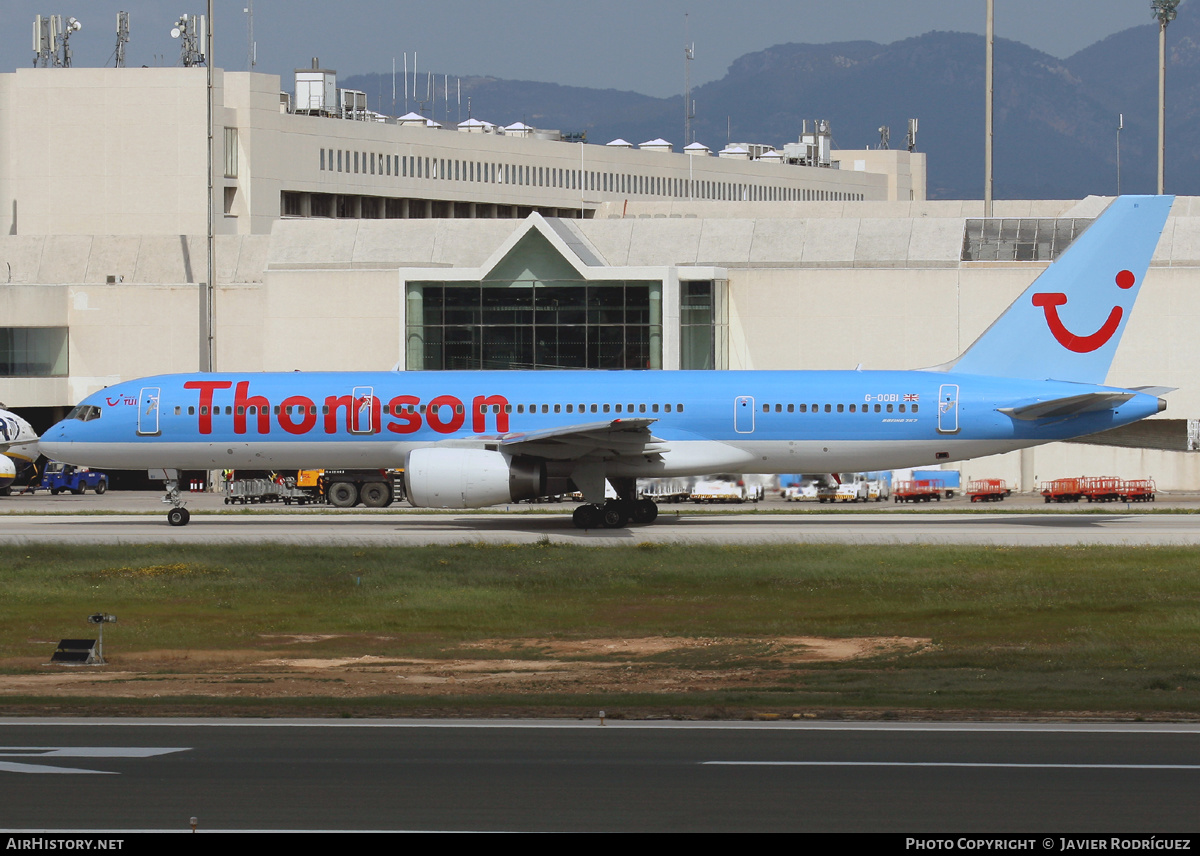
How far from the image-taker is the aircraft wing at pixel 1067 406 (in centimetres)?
4166

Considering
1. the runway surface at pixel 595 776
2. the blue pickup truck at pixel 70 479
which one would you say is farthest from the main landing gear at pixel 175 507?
the blue pickup truck at pixel 70 479

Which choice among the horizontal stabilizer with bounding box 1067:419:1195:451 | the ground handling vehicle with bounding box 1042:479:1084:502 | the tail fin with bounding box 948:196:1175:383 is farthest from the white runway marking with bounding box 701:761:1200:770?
the horizontal stabilizer with bounding box 1067:419:1195:451

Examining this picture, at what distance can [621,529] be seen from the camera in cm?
4450

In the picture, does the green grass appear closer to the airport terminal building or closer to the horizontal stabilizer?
the airport terminal building

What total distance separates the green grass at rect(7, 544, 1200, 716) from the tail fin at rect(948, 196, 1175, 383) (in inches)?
333

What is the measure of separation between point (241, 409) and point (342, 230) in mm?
40067

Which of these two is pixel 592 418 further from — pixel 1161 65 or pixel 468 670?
pixel 1161 65

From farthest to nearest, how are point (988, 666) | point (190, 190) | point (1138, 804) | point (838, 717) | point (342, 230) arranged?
point (190, 190) → point (342, 230) → point (988, 666) → point (838, 717) → point (1138, 804)

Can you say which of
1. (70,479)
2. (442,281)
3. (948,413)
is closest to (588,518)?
(948,413)

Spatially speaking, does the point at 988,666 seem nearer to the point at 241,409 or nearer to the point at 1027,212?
the point at 241,409

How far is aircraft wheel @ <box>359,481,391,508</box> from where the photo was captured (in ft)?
216

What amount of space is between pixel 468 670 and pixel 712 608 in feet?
24.2

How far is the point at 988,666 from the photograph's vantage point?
74.1ft

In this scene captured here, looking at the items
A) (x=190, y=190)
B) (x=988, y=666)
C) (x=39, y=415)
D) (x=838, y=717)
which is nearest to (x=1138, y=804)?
(x=838, y=717)
